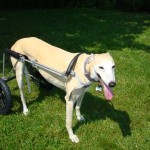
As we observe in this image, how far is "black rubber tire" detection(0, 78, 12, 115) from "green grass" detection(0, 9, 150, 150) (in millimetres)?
184

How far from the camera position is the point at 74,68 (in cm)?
561

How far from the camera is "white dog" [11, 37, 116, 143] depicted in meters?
4.92

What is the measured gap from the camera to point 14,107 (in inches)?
277

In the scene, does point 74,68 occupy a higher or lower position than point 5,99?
higher

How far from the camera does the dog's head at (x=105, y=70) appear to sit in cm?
479

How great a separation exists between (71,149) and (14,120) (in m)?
1.42

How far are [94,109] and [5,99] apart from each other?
6.48 ft

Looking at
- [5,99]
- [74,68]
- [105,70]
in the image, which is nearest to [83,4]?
[5,99]

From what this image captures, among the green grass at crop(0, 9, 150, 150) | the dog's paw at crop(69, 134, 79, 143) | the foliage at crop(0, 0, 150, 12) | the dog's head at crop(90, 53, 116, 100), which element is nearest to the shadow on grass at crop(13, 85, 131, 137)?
the green grass at crop(0, 9, 150, 150)

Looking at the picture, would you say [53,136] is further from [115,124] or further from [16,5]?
[16,5]

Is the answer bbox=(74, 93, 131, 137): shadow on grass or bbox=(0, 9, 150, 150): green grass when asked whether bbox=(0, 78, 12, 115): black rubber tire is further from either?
bbox=(74, 93, 131, 137): shadow on grass

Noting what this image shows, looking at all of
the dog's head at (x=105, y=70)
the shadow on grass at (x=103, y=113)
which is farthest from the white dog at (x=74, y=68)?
the shadow on grass at (x=103, y=113)

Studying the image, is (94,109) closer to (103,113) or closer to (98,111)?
(98,111)

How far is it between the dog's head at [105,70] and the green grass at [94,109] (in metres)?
1.55
